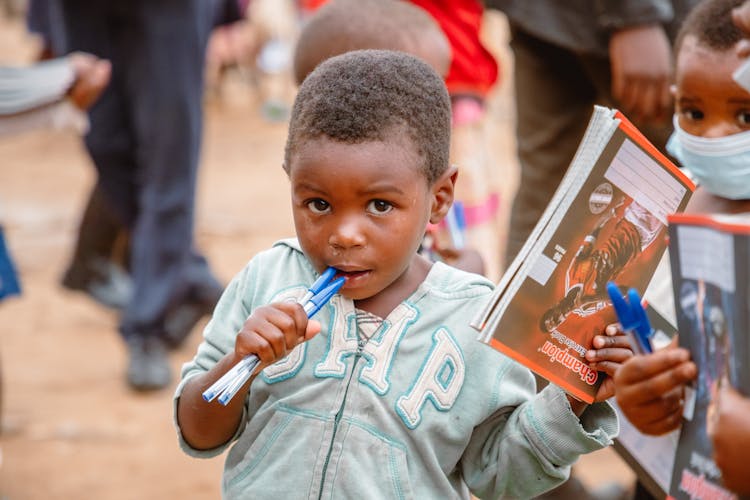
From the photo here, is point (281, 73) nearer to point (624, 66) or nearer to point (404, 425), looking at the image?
point (624, 66)

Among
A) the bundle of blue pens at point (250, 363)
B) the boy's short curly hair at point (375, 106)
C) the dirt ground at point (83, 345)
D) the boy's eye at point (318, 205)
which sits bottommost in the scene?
the dirt ground at point (83, 345)

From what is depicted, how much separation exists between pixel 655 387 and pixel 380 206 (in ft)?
1.96

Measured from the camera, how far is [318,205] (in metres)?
1.93

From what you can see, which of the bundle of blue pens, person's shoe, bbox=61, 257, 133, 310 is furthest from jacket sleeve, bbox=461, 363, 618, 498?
person's shoe, bbox=61, 257, 133, 310

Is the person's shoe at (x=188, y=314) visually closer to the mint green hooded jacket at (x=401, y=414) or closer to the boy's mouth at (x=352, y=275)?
the mint green hooded jacket at (x=401, y=414)

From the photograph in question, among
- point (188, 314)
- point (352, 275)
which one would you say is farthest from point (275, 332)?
point (188, 314)

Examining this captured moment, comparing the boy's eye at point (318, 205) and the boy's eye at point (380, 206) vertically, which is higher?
the boy's eye at point (380, 206)

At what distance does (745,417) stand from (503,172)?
7516mm

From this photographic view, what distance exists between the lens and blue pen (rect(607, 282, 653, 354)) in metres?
1.69

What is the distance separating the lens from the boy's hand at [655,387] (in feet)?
5.33

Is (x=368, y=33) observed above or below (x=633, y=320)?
above

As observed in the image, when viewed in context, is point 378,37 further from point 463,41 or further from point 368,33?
point 463,41

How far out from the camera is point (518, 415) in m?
1.96

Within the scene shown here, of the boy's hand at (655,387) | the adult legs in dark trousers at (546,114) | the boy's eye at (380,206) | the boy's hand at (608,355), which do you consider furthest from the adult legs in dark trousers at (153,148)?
the boy's hand at (655,387)
